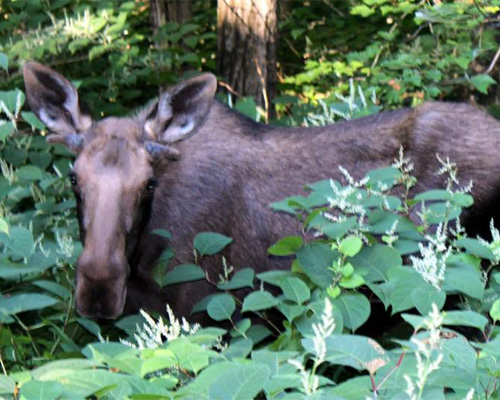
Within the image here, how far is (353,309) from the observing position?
446 cm

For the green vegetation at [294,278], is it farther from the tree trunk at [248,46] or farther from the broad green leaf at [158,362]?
the tree trunk at [248,46]

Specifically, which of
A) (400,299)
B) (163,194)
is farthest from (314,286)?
(163,194)

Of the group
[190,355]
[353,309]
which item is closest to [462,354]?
[190,355]

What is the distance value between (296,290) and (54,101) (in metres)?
2.50

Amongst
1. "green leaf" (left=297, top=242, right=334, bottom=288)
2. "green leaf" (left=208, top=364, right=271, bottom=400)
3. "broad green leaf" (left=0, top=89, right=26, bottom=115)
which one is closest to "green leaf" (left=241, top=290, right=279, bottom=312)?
"green leaf" (left=297, top=242, right=334, bottom=288)

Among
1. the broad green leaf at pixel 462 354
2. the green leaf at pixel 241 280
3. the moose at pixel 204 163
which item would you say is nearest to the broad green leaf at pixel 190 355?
the broad green leaf at pixel 462 354

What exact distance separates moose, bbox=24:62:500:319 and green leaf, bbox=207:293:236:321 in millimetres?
752

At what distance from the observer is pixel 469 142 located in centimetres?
668

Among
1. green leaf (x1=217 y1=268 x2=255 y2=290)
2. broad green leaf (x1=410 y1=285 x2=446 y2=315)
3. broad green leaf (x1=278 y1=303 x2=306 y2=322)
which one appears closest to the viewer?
broad green leaf (x1=410 y1=285 x2=446 y2=315)

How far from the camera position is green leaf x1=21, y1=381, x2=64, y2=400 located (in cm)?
317

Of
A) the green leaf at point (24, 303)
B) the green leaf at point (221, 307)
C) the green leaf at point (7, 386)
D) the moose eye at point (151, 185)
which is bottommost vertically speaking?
the green leaf at point (24, 303)

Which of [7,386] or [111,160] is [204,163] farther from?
[7,386]

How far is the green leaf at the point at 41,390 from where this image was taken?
10.4ft

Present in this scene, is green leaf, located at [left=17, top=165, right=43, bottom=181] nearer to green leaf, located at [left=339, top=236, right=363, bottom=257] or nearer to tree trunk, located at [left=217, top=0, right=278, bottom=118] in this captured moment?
green leaf, located at [left=339, top=236, right=363, bottom=257]
